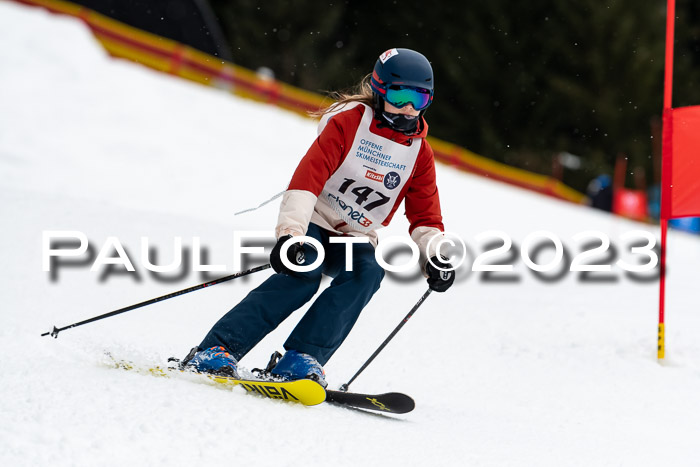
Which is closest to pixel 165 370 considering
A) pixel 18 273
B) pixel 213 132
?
pixel 18 273

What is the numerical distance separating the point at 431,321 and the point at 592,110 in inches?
919

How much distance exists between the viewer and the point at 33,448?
2.15m

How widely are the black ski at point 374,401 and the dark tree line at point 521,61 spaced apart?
23.7m

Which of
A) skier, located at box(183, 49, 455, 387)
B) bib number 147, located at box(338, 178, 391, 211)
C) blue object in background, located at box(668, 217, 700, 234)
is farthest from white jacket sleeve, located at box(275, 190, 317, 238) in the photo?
blue object in background, located at box(668, 217, 700, 234)

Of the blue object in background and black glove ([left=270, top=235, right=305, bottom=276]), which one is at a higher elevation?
the blue object in background

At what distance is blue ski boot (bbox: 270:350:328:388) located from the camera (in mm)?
3137

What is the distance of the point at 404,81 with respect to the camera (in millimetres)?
3279

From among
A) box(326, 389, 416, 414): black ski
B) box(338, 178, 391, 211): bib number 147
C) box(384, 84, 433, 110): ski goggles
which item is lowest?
box(326, 389, 416, 414): black ski

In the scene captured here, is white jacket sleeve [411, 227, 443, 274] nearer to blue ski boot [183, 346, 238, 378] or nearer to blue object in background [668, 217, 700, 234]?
blue ski boot [183, 346, 238, 378]

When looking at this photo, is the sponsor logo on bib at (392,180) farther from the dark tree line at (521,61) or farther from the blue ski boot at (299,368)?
the dark tree line at (521,61)

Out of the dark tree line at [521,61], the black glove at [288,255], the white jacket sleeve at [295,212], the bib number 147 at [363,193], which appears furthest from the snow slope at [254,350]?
the dark tree line at [521,61]

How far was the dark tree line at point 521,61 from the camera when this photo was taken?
89.1 feet

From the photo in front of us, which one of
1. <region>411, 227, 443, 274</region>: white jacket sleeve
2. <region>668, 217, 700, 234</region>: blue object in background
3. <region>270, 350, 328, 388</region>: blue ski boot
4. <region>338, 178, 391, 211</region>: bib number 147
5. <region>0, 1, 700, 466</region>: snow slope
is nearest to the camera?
<region>0, 1, 700, 466</region>: snow slope

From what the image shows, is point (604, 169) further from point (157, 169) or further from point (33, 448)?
point (33, 448)
